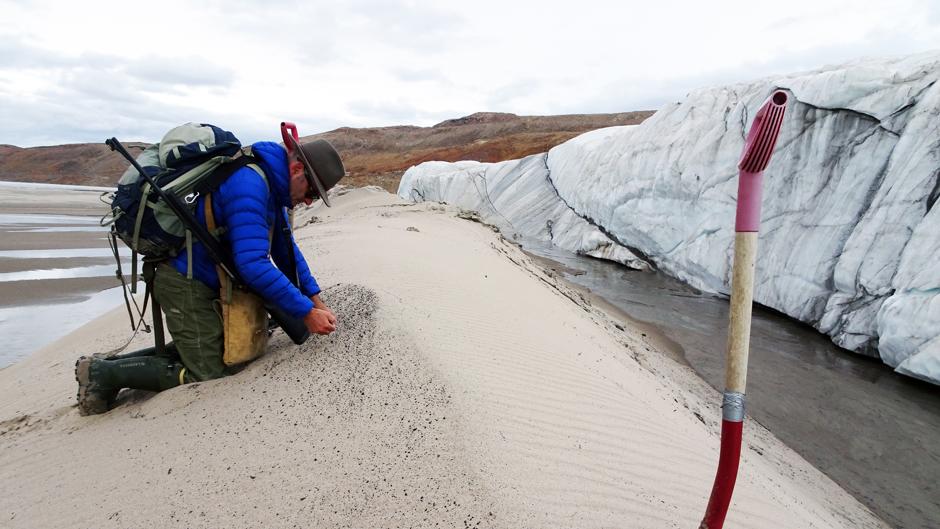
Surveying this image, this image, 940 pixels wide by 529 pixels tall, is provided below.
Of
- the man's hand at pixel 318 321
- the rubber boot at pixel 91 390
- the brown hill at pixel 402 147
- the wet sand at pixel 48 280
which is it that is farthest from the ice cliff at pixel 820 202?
the brown hill at pixel 402 147

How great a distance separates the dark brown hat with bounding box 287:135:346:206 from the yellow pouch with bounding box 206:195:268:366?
2.55ft

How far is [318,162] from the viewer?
2.92 meters

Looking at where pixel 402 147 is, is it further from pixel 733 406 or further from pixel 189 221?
pixel 733 406

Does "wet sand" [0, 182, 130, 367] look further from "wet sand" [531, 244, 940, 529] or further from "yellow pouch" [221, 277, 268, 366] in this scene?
"wet sand" [531, 244, 940, 529]

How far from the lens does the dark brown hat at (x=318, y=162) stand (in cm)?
291

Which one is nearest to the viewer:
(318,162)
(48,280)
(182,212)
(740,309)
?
(740,309)

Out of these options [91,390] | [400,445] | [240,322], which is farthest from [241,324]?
[400,445]

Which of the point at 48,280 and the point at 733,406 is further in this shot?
the point at 48,280

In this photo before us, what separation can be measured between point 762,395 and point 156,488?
5.95 meters

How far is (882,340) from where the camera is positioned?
644 cm

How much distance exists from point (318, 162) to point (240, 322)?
113cm

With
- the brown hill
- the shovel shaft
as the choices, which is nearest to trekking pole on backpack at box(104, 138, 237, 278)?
the shovel shaft

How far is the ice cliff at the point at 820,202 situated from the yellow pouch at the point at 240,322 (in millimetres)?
7037

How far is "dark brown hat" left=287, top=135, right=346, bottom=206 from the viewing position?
9.56 ft
